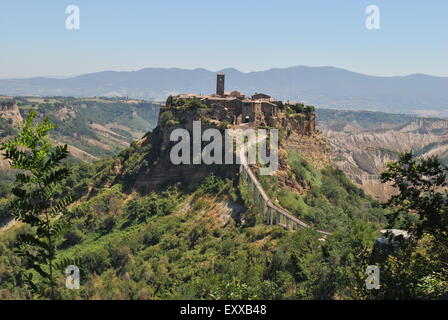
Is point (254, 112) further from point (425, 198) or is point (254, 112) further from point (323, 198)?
point (425, 198)

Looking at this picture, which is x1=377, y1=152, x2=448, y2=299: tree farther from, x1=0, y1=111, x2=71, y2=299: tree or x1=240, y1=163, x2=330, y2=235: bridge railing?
x1=240, y1=163, x2=330, y2=235: bridge railing

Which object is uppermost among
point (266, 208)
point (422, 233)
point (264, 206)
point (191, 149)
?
point (422, 233)

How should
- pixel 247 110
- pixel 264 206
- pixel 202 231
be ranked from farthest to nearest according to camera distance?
1. pixel 247 110
2. pixel 202 231
3. pixel 264 206

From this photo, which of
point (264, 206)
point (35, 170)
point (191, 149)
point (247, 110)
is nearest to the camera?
point (35, 170)

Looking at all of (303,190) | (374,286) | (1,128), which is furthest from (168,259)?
(1,128)

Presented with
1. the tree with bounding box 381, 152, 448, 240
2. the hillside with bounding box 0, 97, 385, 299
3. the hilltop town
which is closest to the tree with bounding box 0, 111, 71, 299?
the hillside with bounding box 0, 97, 385, 299

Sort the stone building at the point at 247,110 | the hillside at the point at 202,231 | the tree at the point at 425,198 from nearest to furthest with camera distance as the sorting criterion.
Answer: the tree at the point at 425,198
the hillside at the point at 202,231
the stone building at the point at 247,110

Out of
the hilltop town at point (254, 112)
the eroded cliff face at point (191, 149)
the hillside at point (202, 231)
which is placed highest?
the hilltop town at point (254, 112)

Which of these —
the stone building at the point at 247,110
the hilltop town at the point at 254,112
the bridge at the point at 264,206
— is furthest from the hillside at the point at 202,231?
the stone building at the point at 247,110

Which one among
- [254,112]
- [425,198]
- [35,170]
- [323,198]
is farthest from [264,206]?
[35,170]

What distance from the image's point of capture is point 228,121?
210ft

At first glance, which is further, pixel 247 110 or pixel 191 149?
pixel 191 149

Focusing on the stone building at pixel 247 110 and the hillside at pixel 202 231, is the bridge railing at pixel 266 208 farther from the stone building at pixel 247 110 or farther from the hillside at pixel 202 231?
the stone building at pixel 247 110

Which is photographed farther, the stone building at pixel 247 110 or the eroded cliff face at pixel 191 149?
the stone building at pixel 247 110
